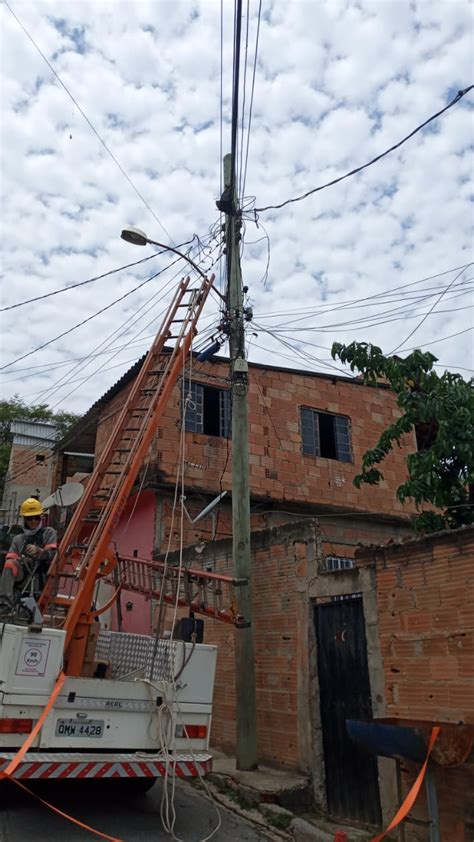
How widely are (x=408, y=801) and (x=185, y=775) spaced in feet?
8.08

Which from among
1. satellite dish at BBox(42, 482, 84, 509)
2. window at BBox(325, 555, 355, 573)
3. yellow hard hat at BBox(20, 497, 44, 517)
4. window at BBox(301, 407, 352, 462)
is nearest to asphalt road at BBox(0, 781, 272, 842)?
yellow hard hat at BBox(20, 497, 44, 517)

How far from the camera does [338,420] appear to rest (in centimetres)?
1706

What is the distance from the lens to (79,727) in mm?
6188

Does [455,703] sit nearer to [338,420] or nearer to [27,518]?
[27,518]

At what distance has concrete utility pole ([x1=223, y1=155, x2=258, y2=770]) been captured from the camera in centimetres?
833

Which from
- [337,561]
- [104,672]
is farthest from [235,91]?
[337,561]

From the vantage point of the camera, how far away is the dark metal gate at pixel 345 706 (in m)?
7.09

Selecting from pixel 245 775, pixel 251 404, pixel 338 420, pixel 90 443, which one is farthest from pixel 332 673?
pixel 90 443

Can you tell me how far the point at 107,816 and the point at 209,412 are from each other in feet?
31.9

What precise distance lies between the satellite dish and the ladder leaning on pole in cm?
9

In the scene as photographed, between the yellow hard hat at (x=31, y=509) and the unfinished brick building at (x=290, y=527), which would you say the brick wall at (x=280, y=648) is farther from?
the yellow hard hat at (x=31, y=509)

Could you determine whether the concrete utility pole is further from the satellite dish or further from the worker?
the worker

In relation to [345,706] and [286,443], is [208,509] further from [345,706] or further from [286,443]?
[345,706]

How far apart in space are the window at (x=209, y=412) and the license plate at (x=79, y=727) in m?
8.96
